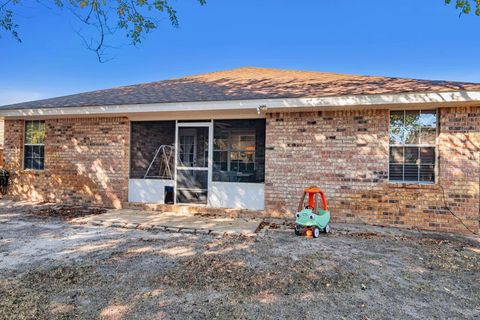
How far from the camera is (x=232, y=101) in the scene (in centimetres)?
693

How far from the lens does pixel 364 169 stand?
6633mm

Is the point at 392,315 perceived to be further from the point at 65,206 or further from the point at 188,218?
the point at 65,206

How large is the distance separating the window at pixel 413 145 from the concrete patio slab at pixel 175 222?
353 cm

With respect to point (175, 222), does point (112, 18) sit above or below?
above

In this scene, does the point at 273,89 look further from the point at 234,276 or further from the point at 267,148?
the point at 234,276

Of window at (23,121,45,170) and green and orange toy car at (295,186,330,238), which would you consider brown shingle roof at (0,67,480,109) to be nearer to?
window at (23,121,45,170)

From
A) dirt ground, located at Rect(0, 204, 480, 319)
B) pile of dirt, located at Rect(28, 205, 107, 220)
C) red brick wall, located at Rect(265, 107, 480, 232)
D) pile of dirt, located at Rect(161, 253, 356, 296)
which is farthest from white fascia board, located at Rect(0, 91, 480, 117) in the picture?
pile of dirt, located at Rect(161, 253, 356, 296)

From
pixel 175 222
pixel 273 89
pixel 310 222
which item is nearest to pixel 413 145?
pixel 310 222

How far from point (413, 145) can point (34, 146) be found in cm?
1114

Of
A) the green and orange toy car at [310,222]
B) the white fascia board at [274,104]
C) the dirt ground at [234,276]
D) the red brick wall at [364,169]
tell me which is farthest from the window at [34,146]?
the green and orange toy car at [310,222]

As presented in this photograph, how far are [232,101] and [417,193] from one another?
4.72 m

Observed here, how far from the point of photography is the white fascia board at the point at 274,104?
580cm

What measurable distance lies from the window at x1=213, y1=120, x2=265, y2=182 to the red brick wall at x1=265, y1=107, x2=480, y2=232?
18.3 inches

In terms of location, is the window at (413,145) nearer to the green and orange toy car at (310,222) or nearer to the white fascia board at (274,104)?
the white fascia board at (274,104)
